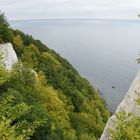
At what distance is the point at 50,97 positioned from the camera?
5716 cm

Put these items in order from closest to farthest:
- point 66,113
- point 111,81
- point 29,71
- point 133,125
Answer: point 133,125, point 29,71, point 66,113, point 111,81

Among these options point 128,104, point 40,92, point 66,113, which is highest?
point 128,104

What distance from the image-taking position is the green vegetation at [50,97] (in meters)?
42.2

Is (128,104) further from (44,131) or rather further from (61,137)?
(61,137)

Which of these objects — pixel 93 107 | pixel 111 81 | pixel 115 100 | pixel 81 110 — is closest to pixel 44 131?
pixel 81 110

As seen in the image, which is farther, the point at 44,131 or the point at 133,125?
the point at 44,131

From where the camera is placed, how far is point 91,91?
86188mm

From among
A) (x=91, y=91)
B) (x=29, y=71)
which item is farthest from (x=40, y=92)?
(x=91, y=91)

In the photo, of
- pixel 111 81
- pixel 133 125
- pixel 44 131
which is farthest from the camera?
pixel 111 81

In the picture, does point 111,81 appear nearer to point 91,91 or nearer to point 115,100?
point 115,100

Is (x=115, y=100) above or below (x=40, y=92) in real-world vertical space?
below

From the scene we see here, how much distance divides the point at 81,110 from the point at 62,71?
13.6m

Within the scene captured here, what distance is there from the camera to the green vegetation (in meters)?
42.2

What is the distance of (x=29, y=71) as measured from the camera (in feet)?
179
